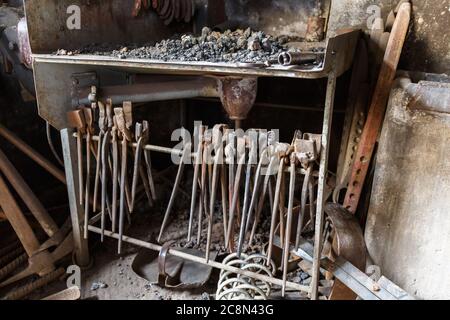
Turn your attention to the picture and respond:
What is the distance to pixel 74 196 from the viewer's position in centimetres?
195

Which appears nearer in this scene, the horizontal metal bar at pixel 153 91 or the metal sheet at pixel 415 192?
the metal sheet at pixel 415 192

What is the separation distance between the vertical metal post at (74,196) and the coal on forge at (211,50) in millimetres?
439

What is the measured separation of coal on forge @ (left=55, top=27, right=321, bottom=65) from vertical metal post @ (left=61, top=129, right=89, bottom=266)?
44cm

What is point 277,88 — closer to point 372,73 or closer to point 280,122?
point 280,122

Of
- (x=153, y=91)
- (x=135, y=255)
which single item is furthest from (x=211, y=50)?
(x=135, y=255)

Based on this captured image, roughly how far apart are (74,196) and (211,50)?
3.39ft

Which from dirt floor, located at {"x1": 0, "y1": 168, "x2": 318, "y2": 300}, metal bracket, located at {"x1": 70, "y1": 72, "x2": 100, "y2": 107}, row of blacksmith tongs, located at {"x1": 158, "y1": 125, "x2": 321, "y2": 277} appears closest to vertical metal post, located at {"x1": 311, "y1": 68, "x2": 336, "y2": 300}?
row of blacksmith tongs, located at {"x1": 158, "y1": 125, "x2": 321, "y2": 277}

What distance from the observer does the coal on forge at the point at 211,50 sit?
1472 millimetres

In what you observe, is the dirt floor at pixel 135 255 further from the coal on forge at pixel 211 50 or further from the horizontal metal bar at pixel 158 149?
the coal on forge at pixel 211 50

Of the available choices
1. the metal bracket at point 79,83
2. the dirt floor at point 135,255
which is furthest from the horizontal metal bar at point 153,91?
the dirt floor at point 135,255

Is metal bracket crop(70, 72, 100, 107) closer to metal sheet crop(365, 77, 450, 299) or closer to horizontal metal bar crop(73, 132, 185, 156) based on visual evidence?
horizontal metal bar crop(73, 132, 185, 156)

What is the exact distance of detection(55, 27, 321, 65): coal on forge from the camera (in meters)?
1.47

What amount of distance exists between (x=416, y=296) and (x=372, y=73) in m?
1.06

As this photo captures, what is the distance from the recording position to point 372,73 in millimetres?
1835
